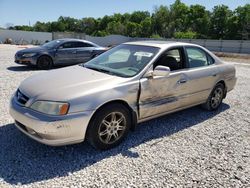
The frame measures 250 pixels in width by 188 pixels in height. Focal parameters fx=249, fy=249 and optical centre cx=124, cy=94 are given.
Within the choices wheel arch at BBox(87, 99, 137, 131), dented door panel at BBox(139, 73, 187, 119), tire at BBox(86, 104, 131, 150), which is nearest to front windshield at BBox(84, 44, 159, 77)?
dented door panel at BBox(139, 73, 187, 119)

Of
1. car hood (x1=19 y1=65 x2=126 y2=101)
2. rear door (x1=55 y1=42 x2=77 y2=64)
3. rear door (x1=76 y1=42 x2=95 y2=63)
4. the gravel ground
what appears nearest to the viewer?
the gravel ground

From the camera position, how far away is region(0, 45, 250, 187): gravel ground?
2936 millimetres

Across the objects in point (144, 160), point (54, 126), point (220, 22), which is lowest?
point (144, 160)

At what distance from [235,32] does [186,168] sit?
198ft

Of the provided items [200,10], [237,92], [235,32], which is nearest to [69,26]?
[200,10]

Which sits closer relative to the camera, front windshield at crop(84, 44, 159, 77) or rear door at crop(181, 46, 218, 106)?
front windshield at crop(84, 44, 159, 77)

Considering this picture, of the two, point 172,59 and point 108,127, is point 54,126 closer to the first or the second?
point 108,127

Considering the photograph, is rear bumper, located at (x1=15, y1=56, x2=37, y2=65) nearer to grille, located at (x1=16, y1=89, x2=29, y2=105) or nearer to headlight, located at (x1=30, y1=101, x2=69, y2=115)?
grille, located at (x1=16, y1=89, x2=29, y2=105)

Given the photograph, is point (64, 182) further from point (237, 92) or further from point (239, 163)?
point (237, 92)

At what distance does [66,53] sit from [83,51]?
2.74ft

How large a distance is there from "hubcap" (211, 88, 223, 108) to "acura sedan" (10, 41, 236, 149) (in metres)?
0.31

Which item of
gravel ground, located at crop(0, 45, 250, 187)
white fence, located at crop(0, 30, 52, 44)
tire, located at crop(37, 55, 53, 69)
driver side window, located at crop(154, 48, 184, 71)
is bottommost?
gravel ground, located at crop(0, 45, 250, 187)

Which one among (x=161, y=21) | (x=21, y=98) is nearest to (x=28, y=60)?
(x=21, y=98)

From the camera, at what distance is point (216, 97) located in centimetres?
559
